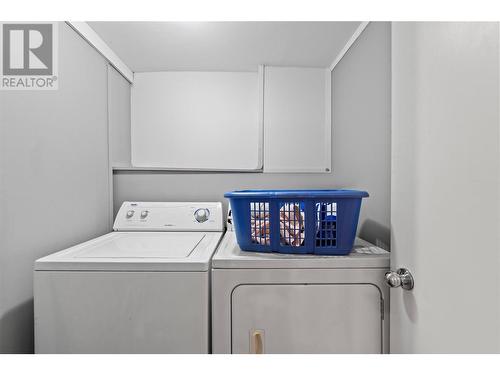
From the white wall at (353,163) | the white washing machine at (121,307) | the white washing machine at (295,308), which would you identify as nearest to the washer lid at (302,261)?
the white washing machine at (295,308)

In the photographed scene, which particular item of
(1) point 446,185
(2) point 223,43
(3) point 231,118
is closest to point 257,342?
(1) point 446,185

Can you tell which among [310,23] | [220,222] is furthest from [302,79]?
[220,222]

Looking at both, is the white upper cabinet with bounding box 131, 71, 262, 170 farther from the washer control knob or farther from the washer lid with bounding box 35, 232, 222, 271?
the washer lid with bounding box 35, 232, 222, 271

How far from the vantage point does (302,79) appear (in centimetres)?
198

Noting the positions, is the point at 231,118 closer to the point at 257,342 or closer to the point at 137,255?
the point at 137,255

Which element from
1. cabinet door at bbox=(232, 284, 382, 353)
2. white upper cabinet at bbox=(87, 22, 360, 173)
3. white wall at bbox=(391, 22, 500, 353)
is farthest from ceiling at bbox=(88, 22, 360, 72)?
cabinet door at bbox=(232, 284, 382, 353)

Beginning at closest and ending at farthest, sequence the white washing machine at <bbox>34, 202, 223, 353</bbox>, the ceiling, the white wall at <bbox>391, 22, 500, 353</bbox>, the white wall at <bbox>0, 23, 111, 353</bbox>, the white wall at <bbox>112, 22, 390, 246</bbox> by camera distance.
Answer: the white wall at <bbox>391, 22, 500, 353</bbox>, the white washing machine at <bbox>34, 202, 223, 353</bbox>, the white wall at <bbox>0, 23, 111, 353</bbox>, the white wall at <bbox>112, 22, 390, 246</bbox>, the ceiling

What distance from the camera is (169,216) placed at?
1.81 meters

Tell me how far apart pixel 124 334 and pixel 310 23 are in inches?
66.0

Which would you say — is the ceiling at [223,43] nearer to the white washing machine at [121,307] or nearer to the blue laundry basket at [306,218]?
the blue laundry basket at [306,218]

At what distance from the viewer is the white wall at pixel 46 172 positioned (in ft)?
3.58

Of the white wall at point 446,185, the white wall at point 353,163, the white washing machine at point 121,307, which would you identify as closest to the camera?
the white wall at point 446,185

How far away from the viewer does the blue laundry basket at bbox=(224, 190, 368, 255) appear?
1050mm

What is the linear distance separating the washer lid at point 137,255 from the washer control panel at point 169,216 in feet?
0.86
